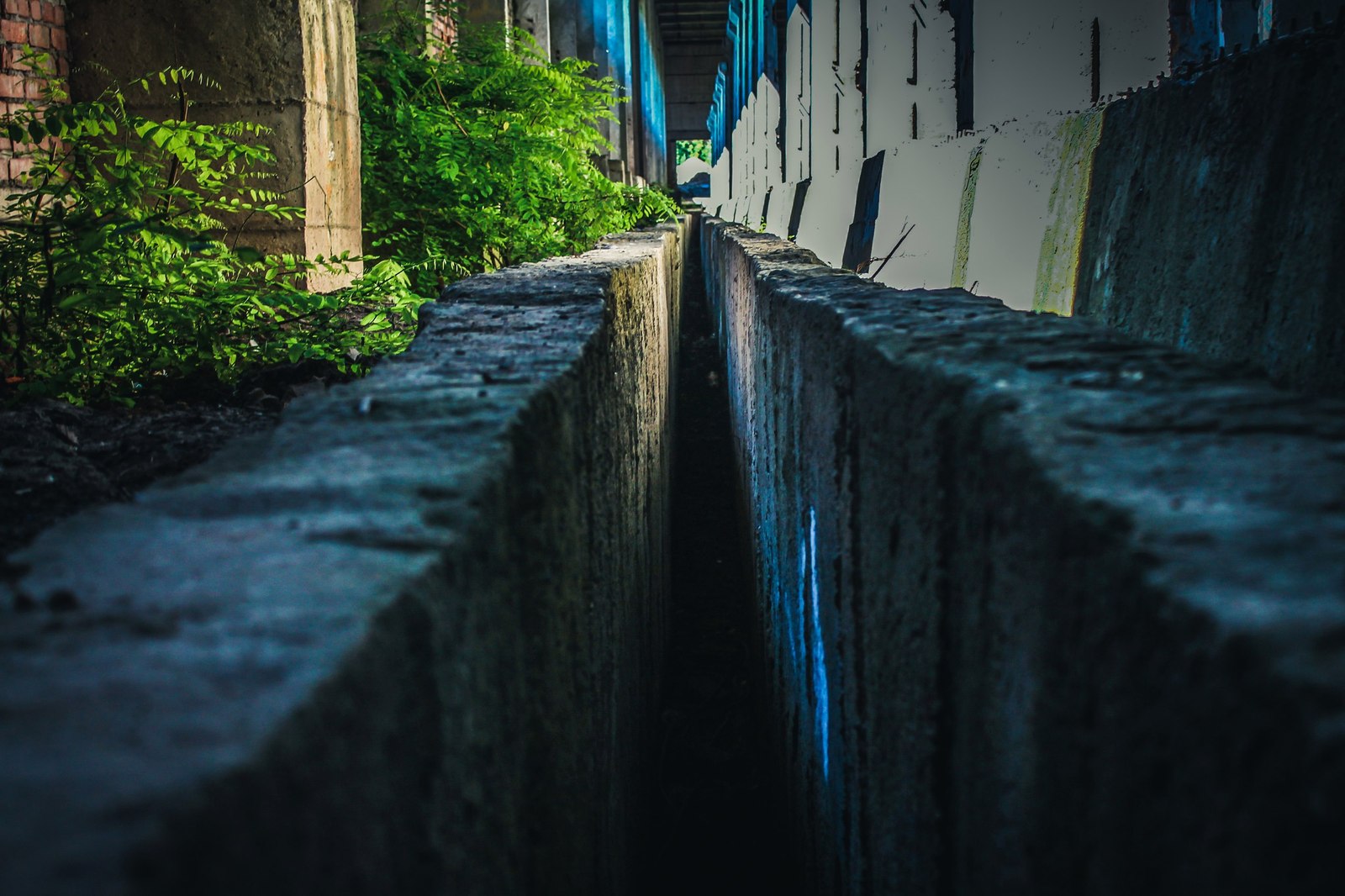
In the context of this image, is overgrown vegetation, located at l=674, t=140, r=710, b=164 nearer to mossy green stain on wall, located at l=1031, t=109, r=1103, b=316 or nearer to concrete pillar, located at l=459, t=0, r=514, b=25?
concrete pillar, located at l=459, t=0, r=514, b=25

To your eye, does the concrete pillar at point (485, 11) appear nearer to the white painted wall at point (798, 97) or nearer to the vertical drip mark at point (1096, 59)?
the white painted wall at point (798, 97)

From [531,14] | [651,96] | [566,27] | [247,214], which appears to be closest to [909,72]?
[247,214]

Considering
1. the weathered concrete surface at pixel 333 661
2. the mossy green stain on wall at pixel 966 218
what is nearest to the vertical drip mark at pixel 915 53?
the mossy green stain on wall at pixel 966 218

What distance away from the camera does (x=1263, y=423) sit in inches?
39.7

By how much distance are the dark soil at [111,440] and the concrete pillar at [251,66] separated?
170 cm

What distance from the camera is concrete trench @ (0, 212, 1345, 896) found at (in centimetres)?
58

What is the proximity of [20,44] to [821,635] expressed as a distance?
15.1 ft

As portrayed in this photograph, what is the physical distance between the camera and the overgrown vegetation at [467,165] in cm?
605

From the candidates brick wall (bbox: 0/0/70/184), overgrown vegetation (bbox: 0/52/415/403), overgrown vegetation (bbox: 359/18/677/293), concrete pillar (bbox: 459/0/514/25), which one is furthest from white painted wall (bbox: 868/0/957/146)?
concrete pillar (bbox: 459/0/514/25)

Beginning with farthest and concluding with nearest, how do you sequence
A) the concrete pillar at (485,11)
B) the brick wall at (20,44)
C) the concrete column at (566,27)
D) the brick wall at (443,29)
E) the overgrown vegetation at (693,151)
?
the overgrown vegetation at (693,151) → the concrete column at (566,27) → the concrete pillar at (485,11) → the brick wall at (443,29) → the brick wall at (20,44)

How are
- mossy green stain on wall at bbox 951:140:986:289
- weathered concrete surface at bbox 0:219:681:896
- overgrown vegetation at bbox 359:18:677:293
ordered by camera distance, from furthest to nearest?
overgrown vegetation at bbox 359:18:677:293, mossy green stain on wall at bbox 951:140:986:289, weathered concrete surface at bbox 0:219:681:896

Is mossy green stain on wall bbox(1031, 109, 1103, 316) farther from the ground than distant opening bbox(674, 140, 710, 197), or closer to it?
closer to it

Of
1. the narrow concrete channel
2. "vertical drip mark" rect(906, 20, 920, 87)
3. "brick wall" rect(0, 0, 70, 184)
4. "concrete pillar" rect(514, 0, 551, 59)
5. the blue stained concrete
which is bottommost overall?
the narrow concrete channel

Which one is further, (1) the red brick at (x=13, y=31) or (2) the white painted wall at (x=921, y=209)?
(1) the red brick at (x=13, y=31)
